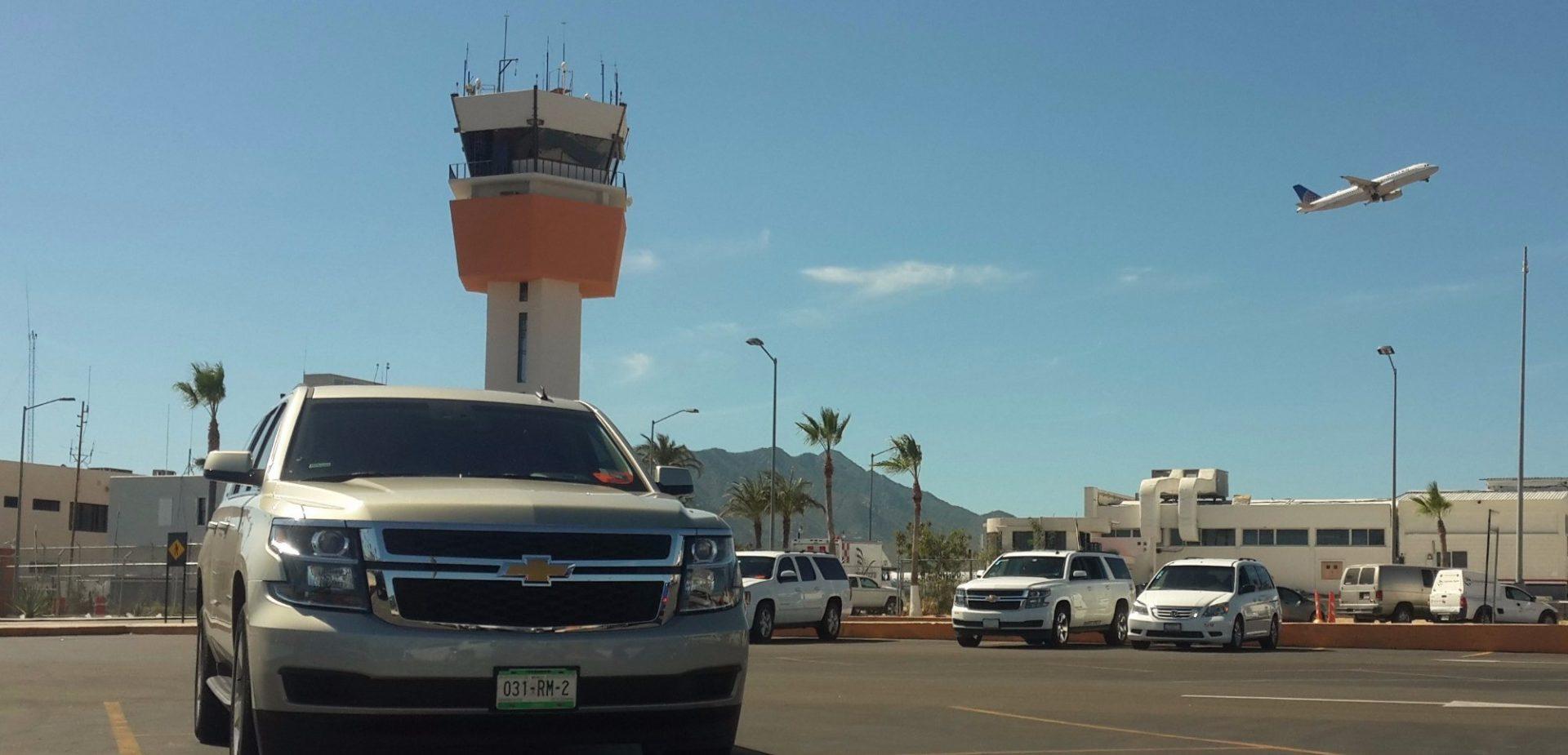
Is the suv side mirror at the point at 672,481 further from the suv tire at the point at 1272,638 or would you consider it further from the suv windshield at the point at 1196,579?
the suv tire at the point at 1272,638

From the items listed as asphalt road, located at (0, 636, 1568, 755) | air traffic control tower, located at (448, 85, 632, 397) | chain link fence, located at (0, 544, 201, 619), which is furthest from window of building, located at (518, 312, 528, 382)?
asphalt road, located at (0, 636, 1568, 755)

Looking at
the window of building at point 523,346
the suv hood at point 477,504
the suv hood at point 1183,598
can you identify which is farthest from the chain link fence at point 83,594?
the suv hood at point 477,504

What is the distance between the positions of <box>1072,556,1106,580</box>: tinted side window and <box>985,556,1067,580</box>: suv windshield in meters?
0.26

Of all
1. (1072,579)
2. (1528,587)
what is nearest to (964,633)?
(1072,579)

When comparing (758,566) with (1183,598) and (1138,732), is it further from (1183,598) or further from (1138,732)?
(1138,732)

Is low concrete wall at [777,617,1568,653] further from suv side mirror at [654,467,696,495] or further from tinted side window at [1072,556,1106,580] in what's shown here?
suv side mirror at [654,467,696,495]

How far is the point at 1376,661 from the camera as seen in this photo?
23375 millimetres

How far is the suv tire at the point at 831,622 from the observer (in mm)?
32719

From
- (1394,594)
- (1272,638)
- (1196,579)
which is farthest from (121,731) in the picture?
(1394,594)

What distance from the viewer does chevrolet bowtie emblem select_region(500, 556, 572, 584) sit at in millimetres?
6824

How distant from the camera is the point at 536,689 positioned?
266 inches

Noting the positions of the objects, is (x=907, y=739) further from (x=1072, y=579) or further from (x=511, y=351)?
(x=511, y=351)

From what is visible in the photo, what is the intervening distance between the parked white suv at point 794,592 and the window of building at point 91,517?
65649mm

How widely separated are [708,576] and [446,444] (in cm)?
200
